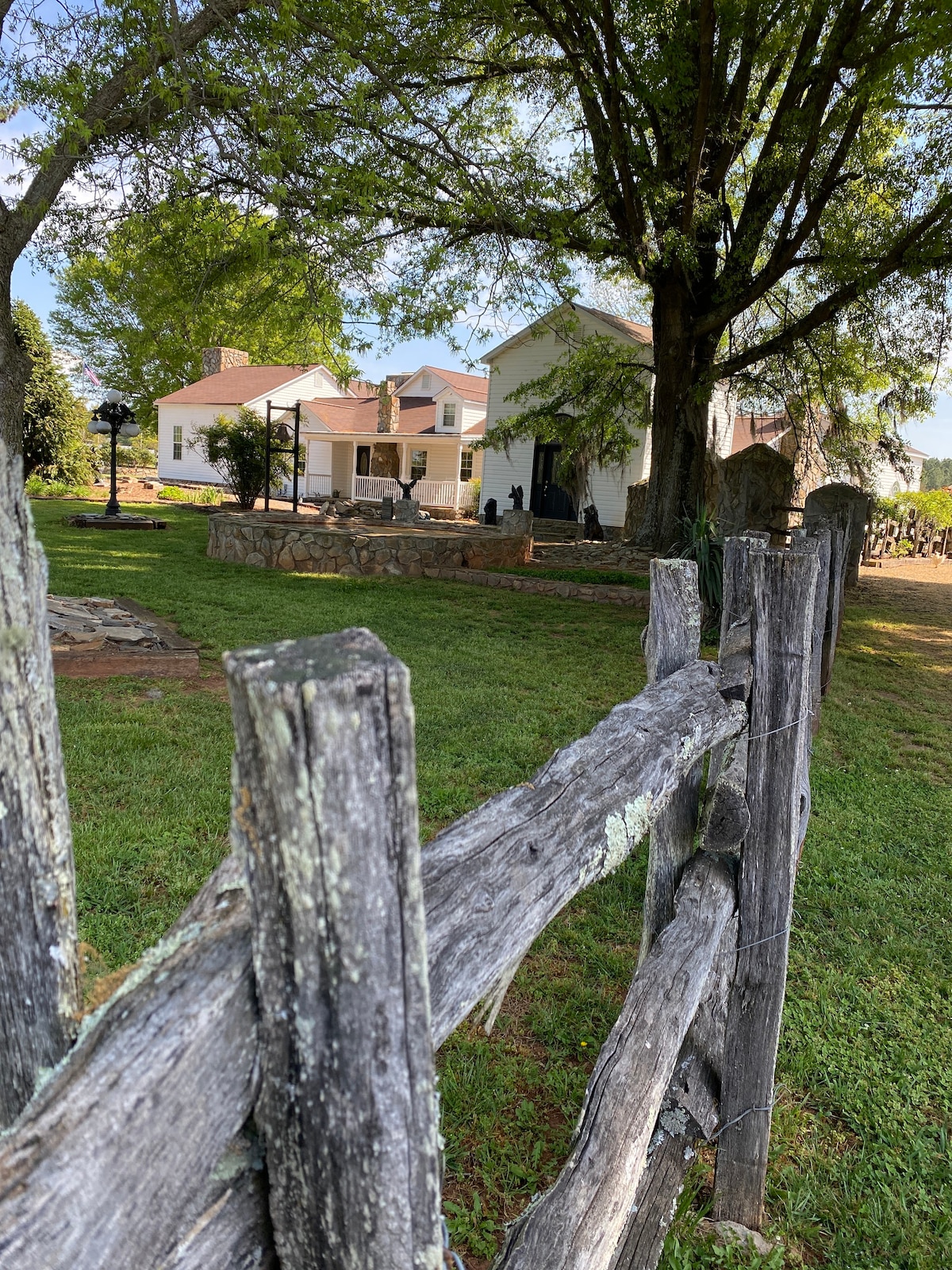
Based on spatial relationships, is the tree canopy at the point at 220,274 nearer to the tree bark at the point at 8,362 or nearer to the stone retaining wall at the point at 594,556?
the tree bark at the point at 8,362

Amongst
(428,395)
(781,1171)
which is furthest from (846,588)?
(428,395)

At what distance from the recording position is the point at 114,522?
17.1 metres

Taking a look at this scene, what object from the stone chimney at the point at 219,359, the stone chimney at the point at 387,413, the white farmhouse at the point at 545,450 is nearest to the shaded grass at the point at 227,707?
the white farmhouse at the point at 545,450

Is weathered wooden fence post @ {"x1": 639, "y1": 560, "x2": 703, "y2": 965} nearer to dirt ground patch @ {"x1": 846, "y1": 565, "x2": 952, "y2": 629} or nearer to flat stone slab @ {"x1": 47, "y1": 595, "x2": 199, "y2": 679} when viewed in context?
flat stone slab @ {"x1": 47, "y1": 595, "x2": 199, "y2": 679}

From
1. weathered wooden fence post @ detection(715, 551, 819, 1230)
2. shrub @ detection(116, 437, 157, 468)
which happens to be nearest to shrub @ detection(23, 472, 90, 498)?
shrub @ detection(116, 437, 157, 468)

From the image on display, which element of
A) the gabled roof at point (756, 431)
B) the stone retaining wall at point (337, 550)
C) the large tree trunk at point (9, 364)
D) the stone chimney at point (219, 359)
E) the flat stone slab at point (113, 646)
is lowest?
the flat stone slab at point (113, 646)

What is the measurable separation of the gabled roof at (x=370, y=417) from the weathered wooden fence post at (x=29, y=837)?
30.9 m

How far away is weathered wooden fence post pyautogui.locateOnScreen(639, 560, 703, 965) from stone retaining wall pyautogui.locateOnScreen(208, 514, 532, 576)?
1142 cm

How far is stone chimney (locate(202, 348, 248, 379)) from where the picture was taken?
4197cm

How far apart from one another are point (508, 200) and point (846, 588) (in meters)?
8.68

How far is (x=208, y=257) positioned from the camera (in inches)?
389

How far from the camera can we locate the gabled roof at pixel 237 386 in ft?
123

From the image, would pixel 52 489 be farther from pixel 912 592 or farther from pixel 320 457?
pixel 912 592

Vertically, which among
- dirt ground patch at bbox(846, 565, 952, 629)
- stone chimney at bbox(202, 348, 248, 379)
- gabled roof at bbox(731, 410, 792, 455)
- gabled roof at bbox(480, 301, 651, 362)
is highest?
stone chimney at bbox(202, 348, 248, 379)
